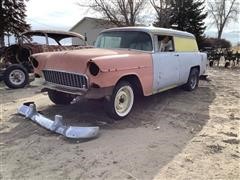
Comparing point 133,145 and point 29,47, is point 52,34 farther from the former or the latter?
point 133,145

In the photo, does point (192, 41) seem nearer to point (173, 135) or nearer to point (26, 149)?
point (173, 135)

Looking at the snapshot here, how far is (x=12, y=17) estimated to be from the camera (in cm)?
2430

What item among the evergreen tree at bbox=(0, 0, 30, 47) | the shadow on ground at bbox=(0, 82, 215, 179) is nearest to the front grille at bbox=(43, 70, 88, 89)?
the shadow on ground at bbox=(0, 82, 215, 179)

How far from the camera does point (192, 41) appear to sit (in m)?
9.40

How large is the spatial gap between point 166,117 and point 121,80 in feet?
4.17

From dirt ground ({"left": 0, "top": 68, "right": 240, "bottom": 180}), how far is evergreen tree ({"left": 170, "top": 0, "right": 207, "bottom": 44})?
88.8 feet

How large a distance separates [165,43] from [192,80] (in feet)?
7.53

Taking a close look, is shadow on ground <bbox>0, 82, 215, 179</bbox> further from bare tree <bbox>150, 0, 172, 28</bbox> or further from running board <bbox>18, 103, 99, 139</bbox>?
bare tree <bbox>150, 0, 172, 28</bbox>

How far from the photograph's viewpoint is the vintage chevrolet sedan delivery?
5388 mm

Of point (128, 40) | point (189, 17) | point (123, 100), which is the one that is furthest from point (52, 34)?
point (189, 17)

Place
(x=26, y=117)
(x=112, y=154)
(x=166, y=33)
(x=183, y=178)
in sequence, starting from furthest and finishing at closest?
1. (x=166, y=33)
2. (x=26, y=117)
3. (x=112, y=154)
4. (x=183, y=178)

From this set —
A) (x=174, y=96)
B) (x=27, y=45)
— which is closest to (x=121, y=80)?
(x=174, y=96)

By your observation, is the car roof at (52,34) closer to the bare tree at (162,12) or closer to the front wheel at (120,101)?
the front wheel at (120,101)

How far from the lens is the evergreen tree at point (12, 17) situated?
23414 mm
